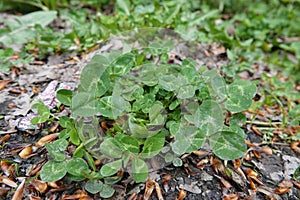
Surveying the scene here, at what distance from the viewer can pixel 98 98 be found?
132cm

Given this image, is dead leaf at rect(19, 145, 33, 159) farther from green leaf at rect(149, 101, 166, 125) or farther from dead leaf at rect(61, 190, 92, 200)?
green leaf at rect(149, 101, 166, 125)

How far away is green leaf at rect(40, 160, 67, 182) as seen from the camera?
3.93 ft

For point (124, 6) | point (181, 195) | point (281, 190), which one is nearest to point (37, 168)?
point (181, 195)

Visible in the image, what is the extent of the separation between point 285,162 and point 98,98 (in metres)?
0.81

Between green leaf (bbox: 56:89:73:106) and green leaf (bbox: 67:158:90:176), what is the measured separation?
217 millimetres

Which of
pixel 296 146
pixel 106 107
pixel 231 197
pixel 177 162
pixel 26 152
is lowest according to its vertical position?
pixel 296 146

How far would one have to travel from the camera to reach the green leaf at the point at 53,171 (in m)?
1.20

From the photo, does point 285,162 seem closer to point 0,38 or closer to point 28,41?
point 28,41

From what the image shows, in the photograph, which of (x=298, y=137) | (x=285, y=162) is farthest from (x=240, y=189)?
(x=298, y=137)

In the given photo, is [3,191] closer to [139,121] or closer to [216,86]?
[139,121]

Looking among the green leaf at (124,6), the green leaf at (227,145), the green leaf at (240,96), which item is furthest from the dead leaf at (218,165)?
the green leaf at (124,6)

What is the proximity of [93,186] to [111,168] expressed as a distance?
0.09 meters

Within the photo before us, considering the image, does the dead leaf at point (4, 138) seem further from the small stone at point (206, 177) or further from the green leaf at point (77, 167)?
the small stone at point (206, 177)

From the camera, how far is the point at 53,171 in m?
1.21
